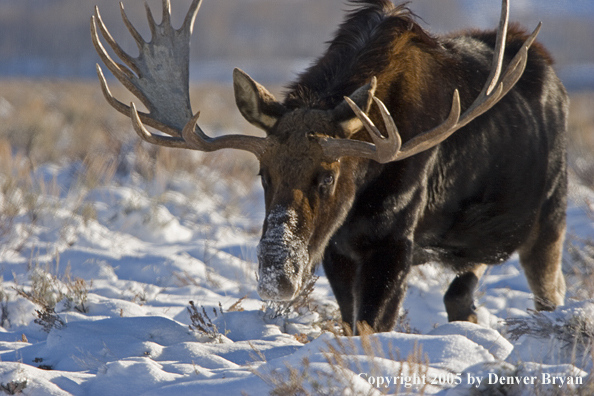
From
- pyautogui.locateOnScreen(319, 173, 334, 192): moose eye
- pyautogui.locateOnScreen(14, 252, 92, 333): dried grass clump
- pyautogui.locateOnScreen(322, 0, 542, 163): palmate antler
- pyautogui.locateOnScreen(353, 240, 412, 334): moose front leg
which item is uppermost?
pyautogui.locateOnScreen(322, 0, 542, 163): palmate antler

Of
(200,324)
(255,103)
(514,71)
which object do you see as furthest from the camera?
(200,324)

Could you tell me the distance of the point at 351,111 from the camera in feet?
11.7

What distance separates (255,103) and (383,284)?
4.11ft


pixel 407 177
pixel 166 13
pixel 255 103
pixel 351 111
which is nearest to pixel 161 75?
pixel 166 13

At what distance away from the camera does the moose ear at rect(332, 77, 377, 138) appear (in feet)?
11.6

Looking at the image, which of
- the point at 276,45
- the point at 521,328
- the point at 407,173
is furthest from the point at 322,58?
the point at 276,45

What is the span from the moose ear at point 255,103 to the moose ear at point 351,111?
1.06 feet

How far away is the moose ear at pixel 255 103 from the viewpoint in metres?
3.66

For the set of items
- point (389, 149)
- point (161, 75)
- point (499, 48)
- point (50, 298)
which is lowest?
point (50, 298)

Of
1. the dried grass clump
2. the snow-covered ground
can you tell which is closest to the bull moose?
the snow-covered ground

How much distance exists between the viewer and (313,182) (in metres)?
3.49

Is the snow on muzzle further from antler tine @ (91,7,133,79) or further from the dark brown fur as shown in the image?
antler tine @ (91,7,133,79)

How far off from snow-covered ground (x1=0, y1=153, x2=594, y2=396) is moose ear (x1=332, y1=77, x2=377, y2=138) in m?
1.14

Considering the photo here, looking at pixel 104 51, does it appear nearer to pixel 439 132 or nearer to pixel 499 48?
pixel 439 132
